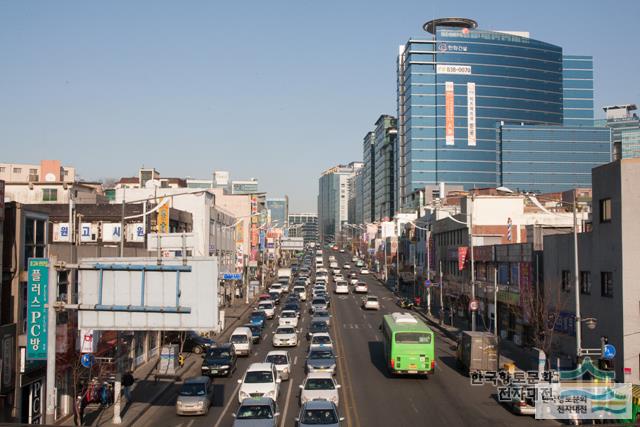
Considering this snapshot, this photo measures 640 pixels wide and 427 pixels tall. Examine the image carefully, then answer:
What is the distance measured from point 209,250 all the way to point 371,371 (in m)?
39.5

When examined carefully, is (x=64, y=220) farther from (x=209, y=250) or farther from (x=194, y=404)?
(x=194, y=404)

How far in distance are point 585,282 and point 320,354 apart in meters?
16.3

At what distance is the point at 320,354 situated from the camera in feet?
125

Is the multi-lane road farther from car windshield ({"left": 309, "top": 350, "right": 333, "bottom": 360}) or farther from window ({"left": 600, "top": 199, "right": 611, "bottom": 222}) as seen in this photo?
window ({"left": 600, "top": 199, "right": 611, "bottom": 222})

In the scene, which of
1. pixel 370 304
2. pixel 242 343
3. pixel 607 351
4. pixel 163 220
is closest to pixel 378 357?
pixel 242 343

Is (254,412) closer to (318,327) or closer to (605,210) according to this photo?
(605,210)

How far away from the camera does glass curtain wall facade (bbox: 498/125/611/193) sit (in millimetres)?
182500

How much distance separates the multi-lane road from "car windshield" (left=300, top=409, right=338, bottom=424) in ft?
11.1

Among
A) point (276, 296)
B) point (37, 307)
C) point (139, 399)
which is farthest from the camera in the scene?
point (276, 296)

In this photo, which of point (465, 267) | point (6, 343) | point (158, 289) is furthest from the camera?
point (465, 267)

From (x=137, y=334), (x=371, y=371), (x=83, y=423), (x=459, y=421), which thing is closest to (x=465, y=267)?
(x=371, y=371)

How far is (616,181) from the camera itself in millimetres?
35406

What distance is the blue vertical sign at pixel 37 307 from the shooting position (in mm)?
25312

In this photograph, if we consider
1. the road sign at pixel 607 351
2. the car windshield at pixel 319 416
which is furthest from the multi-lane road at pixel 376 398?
the road sign at pixel 607 351
